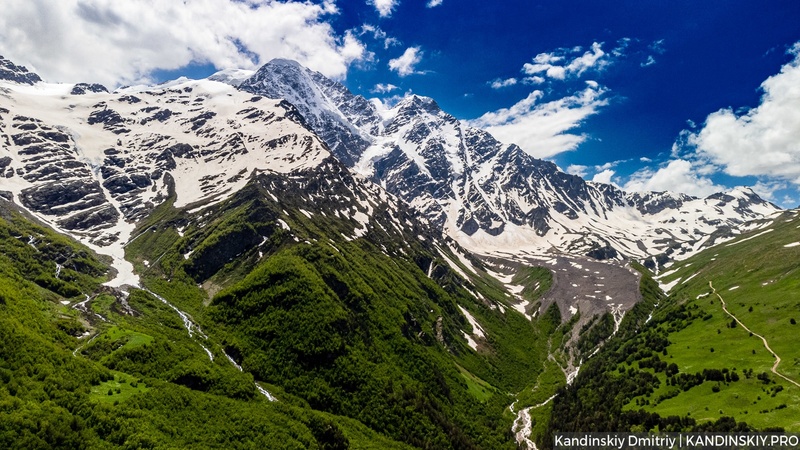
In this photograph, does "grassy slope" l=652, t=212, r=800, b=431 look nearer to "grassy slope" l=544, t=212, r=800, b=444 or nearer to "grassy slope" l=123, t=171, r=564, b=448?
"grassy slope" l=544, t=212, r=800, b=444

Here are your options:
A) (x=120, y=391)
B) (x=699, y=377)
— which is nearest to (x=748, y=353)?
(x=699, y=377)

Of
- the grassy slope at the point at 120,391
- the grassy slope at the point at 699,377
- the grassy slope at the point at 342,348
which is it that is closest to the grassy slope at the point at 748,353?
the grassy slope at the point at 699,377

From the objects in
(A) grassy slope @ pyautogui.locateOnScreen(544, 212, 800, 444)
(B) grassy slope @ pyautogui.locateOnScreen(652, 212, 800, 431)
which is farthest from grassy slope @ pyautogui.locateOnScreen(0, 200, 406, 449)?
(B) grassy slope @ pyautogui.locateOnScreen(652, 212, 800, 431)

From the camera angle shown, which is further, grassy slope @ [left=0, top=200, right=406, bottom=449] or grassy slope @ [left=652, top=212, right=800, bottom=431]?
grassy slope @ [left=652, top=212, right=800, bottom=431]

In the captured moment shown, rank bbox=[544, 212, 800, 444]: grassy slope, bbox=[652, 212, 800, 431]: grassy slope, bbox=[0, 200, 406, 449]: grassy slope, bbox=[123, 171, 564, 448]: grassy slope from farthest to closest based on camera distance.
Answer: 1. bbox=[123, 171, 564, 448]: grassy slope
2. bbox=[544, 212, 800, 444]: grassy slope
3. bbox=[652, 212, 800, 431]: grassy slope
4. bbox=[0, 200, 406, 449]: grassy slope

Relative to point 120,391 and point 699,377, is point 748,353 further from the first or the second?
point 120,391

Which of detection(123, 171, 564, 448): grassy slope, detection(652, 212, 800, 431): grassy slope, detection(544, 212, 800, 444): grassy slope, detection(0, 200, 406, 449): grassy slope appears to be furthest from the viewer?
detection(123, 171, 564, 448): grassy slope

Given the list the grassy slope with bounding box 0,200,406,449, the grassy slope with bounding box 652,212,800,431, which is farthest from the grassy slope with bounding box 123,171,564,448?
the grassy slope with bounding box 652,212,800,431

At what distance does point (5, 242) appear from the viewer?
16962cm

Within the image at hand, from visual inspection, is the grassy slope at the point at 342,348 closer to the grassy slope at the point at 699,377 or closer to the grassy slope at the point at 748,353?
the grassy slope at the point at 699,377

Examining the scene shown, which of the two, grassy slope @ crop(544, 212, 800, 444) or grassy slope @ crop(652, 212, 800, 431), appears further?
grassy slope @ crop(544, 212, 800, 444)

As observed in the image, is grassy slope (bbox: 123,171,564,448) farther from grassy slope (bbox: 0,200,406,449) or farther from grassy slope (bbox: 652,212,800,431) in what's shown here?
grassy slope (bbox: 652,212,800,431)

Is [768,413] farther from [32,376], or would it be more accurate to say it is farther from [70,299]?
[70,299]

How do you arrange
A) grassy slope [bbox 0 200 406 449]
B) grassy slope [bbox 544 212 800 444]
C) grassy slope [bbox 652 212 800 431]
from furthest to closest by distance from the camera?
grassy slope [bbox 544 212 800 444]
grassy slope [bbox 652 212 800 431]
grassy slope [bbox 0 200 406 449]
